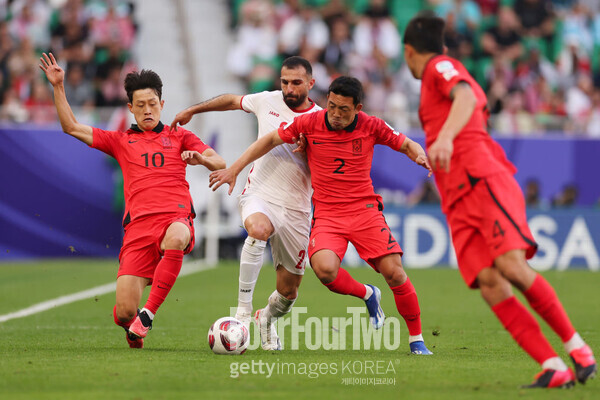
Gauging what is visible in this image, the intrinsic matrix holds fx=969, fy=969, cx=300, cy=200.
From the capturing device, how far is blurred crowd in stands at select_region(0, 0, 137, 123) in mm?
19031

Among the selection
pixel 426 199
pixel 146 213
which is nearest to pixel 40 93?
pixel 426 199

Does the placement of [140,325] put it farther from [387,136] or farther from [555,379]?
[555,379]

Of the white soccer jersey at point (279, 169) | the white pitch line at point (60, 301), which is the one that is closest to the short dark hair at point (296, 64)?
the white soccer jersey at point (279, 169)

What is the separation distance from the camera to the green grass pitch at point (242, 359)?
5.68 meters

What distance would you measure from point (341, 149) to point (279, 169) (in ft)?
2.45

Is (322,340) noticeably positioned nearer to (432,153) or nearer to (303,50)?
(432,153)

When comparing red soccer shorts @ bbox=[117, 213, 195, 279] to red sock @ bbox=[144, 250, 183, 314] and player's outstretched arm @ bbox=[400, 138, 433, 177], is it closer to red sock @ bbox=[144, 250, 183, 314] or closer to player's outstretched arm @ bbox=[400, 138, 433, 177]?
red sock @ bbox=[144, 250, 183, 314]

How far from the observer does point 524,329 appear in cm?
577

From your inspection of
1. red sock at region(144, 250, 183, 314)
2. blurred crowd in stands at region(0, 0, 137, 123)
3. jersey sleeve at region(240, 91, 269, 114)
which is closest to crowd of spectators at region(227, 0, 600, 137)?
blurred crowd in stands at region(0, 0, 137, 123)

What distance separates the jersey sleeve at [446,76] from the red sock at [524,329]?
133 cm

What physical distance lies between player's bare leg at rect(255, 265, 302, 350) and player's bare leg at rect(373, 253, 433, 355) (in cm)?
87

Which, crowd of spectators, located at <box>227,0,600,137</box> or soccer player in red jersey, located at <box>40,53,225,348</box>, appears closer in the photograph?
soccer player in red jersey, located at <box>40,53,225,348</box>

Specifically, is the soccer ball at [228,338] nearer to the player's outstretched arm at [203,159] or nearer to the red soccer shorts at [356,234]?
the red soccer shorts at [356,234]

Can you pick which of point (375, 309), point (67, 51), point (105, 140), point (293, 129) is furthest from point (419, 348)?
point (67, 51)
